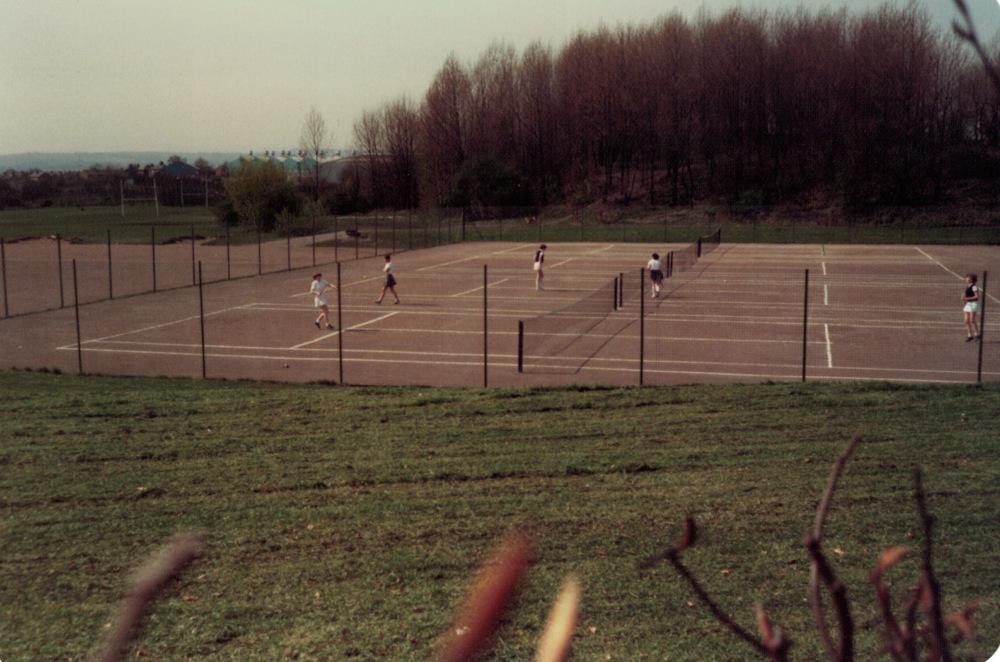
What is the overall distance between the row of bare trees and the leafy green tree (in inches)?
651

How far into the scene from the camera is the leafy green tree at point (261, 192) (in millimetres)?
71250

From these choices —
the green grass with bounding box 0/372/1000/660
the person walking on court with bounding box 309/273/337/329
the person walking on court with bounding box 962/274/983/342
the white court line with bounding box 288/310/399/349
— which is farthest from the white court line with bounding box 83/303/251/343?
the person walking on court with bounding box 962/274/983/342

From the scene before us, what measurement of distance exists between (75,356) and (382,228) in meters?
49.3

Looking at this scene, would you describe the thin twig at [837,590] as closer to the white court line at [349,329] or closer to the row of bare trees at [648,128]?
the white court line at [349,329]

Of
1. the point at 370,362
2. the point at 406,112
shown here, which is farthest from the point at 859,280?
the point at 406,112

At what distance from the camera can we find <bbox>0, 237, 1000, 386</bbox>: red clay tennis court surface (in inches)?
826

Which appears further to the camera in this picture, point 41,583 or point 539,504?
point 539,504

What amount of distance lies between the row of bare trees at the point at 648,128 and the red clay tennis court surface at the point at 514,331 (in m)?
40.6

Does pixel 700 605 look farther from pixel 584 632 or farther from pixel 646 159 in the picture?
pixel 646 159

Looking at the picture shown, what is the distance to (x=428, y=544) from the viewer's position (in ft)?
31.3

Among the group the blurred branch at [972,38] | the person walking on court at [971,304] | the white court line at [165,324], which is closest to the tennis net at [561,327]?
the person walking on court at [971,304]

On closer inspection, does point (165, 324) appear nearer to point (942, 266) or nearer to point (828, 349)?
point (828, 349)

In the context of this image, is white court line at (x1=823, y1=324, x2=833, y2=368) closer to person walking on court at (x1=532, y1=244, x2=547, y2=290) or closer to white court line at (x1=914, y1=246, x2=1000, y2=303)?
white court line at (x1=914, y1=246, x2=1000, y2=303)

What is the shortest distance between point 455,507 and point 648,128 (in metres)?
88.3
